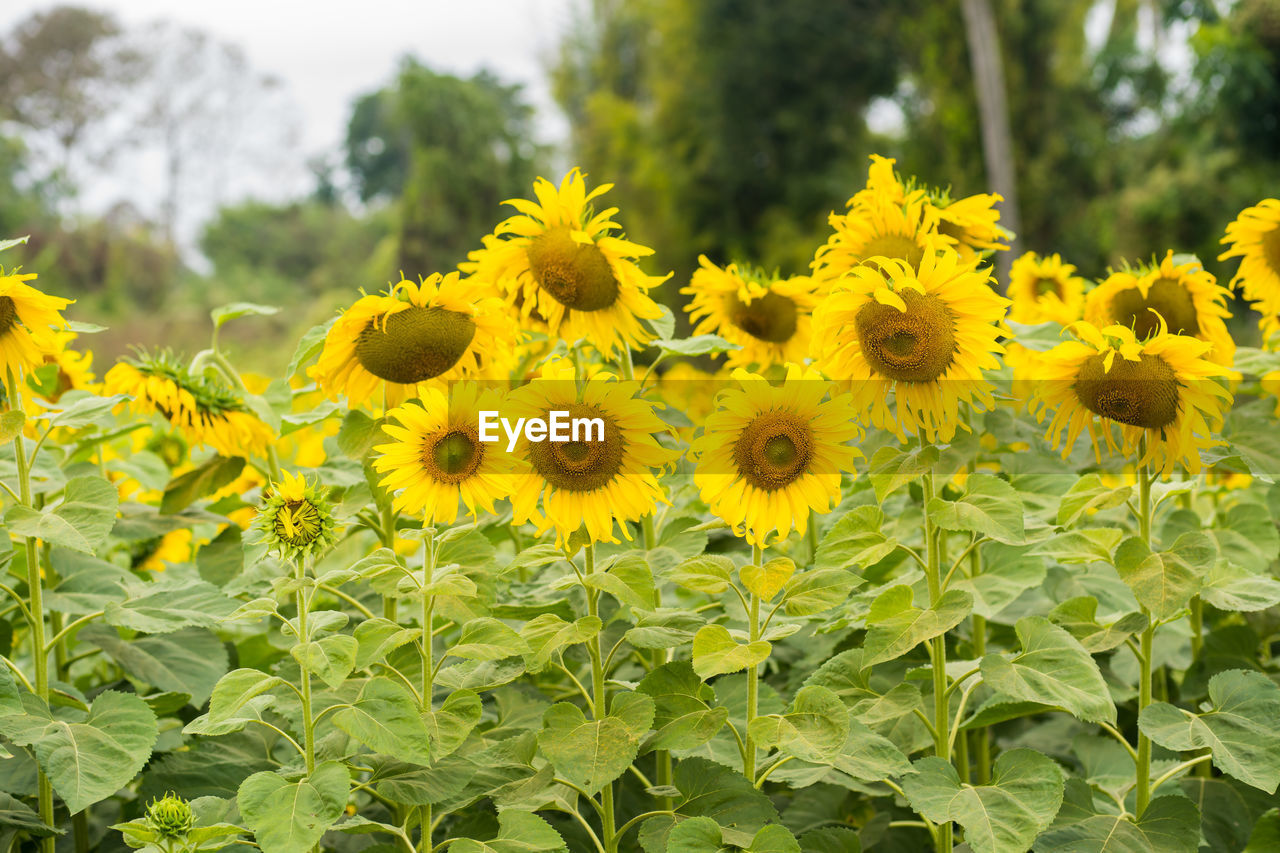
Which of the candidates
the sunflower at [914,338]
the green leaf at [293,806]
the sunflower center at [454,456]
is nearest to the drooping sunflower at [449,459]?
the sunflower center at [454,456]

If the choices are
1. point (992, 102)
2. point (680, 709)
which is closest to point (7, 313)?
point (680, 709)

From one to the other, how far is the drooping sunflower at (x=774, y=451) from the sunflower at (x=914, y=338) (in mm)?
51

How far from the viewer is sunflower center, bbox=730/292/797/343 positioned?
1.79 m

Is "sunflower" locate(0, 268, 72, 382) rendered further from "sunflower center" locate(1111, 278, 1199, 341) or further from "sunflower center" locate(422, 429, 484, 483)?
"sunflower center" locate(1111, 278, 1199, 341)

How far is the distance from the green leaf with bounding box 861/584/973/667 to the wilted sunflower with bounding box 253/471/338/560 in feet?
2.20

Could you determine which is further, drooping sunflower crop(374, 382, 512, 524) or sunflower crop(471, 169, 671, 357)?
sunflower crop(471, 169, 671, 357)

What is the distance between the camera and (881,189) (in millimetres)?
1468

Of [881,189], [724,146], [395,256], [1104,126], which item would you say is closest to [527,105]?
[395,256]

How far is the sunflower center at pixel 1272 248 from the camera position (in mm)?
1738

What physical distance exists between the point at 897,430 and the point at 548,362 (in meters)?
0.45

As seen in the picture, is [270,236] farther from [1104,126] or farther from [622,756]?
[622,756]

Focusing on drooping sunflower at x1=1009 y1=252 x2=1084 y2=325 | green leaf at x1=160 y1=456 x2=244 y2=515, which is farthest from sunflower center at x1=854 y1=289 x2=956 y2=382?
green leaf at x1=160 y1=456 x2=244 y2=515

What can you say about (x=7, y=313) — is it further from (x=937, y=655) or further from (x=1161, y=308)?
(x=1161, y=308)

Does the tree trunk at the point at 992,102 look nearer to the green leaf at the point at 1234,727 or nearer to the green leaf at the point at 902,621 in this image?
the green leaf at the point at 1234,727
